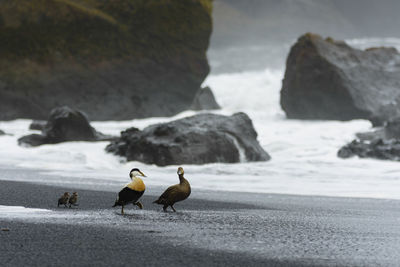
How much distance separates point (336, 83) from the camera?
16.5 metres

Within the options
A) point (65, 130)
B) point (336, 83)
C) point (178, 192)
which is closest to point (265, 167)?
point (65, 130)

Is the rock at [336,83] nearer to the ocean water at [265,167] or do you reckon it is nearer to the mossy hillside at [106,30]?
the ocean water at [265,167]

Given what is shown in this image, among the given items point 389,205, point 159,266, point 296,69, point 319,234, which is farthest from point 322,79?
point 159,266

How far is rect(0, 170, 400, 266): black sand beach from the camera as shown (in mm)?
3125

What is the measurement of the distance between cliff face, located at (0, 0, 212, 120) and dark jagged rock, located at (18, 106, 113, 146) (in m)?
3.77

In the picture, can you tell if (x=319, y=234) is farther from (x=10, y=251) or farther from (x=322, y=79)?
(x=322, y=79)

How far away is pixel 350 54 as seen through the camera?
693 inches

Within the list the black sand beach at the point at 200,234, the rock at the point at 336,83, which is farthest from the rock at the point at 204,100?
the black sand beach at the point at 200,234

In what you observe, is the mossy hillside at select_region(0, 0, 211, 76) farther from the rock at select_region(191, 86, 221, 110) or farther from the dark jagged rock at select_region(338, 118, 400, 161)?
the dark jagged rock at select_region(338, 118, 400, 161)

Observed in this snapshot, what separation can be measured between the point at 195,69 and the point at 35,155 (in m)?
7.76

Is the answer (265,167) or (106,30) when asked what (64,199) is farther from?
(106,30)

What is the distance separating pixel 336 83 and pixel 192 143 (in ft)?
26.0

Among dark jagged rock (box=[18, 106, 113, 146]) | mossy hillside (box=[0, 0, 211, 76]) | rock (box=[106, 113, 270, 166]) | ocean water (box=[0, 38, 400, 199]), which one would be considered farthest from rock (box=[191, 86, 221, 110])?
rock (box=[106, 113, 270, 166])

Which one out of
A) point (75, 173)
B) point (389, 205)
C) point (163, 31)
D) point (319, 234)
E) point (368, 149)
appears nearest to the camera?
point (319, 234)
